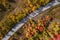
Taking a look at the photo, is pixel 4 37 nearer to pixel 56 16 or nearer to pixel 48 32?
pixel 48 32

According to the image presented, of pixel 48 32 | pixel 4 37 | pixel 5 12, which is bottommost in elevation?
pixel 48 32

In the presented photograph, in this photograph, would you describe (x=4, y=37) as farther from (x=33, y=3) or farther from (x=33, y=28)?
(x=33, y=3)

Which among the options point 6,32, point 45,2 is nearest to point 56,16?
point 45,2

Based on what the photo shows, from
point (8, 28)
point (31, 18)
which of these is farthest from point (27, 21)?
point (8, 28)

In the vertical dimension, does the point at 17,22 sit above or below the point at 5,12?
below

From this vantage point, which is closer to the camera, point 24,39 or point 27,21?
point 24,39

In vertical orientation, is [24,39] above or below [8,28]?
below

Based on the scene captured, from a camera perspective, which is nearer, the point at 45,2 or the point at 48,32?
the point at 48,32
